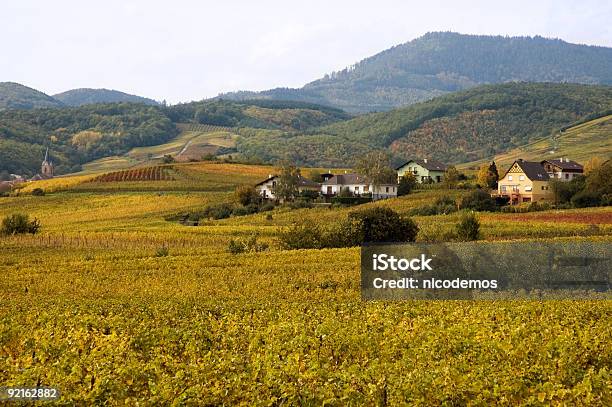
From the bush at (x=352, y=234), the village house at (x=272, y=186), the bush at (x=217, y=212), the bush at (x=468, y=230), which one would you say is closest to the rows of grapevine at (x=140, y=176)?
the village house at (x=272, y=186)

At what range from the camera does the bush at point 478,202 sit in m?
78.6

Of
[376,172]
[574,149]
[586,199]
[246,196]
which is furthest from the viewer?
[574,149]

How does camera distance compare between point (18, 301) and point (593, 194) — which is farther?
point (593, 194)

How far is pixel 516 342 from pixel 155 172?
119m

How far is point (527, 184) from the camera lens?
9294cm

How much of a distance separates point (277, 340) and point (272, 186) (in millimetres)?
89906

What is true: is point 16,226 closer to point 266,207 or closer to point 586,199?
point 266,207

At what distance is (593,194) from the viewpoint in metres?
76.3

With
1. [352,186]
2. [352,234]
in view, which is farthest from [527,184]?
[352,234]

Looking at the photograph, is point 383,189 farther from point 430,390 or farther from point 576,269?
point 430,390

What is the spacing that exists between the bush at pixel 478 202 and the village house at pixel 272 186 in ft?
103

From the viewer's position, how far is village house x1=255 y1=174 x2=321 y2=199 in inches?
4170

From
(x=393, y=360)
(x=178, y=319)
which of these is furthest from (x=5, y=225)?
(x=393, y=360)

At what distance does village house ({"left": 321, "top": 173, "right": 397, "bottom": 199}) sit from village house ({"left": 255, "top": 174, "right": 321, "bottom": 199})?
6.17ft
